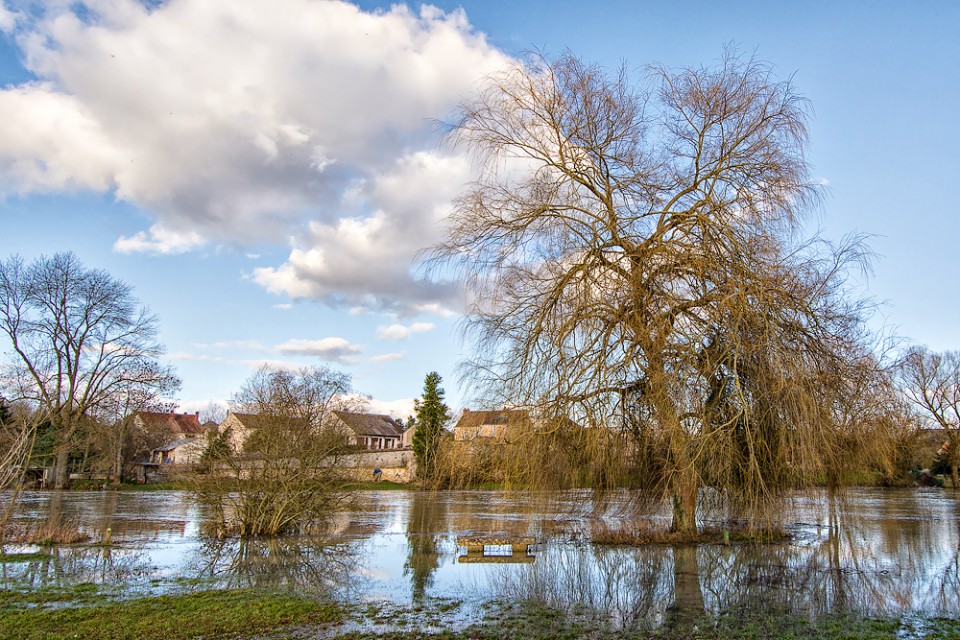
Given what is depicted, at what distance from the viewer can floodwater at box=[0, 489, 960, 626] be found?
10664mm

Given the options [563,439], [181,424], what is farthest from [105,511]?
[181,424]

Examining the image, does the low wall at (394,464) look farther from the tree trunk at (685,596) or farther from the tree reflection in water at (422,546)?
the tree trunk at (685,596)

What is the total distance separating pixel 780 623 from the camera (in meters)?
8.98

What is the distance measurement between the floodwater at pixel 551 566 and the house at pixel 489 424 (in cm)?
150

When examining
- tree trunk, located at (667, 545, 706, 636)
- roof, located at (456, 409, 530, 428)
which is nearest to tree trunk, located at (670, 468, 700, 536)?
tree trunk, located at (667, 545, 706, 636)

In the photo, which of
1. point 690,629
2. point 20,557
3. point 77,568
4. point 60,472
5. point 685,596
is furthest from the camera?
point 60,472

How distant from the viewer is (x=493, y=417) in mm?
14961

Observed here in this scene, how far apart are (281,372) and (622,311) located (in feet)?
35.9

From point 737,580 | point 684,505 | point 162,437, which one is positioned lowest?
point 737,580

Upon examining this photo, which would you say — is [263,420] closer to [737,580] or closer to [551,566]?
[551,566]

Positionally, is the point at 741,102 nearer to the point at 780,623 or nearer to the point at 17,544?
the point at 780,623

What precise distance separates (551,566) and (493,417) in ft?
10.7

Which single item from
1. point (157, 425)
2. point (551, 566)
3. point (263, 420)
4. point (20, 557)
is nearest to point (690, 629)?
point (551, 566)

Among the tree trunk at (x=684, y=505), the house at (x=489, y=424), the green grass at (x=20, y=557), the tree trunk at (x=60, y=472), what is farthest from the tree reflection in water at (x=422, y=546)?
the tree trunk at (x=60, y=472)
